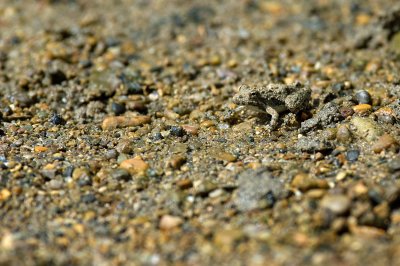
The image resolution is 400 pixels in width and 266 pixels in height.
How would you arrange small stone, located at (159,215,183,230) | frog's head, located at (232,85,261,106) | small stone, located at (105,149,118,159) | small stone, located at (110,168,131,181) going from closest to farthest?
small stone, located at (159,215,183,230) → small stone, located at (110,168,131,181) → small stone, located at (105,149,118,159) → frog's head, located at (232,85,261,106)

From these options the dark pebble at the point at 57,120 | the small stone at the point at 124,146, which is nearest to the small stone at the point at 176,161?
the small stone at the point at 124,146

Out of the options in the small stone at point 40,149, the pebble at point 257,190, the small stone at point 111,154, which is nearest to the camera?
the pebble at point 257,190

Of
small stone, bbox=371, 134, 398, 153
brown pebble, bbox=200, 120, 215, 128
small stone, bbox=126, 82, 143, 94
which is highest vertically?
small stone, bbox=371, 134, 398, 153

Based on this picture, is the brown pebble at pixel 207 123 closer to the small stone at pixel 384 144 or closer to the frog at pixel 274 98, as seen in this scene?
the frog at pixel 274 98

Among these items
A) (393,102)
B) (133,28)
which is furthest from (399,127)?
(133,28)

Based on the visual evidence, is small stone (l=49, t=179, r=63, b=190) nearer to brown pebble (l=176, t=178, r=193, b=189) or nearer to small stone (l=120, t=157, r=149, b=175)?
small stone (l=120, t=157, r=149, b=175)

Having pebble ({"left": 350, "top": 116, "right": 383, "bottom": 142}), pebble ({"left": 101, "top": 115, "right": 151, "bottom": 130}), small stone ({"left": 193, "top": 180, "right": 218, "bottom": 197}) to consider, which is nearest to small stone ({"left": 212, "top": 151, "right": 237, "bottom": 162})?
small stone ({"left": 193, "top": 180, "right": 218, "bottom": 197})

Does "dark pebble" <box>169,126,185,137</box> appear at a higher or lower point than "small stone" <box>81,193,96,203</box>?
higher
